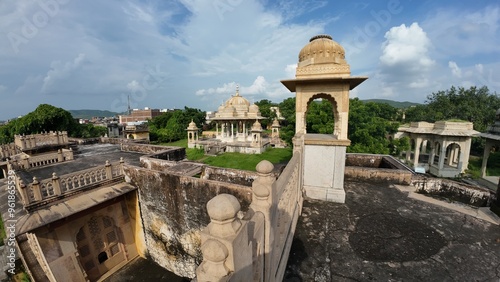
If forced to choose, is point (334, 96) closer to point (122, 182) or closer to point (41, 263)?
point (122, 182)

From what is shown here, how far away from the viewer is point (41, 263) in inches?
291

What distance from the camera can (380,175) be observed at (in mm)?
8516

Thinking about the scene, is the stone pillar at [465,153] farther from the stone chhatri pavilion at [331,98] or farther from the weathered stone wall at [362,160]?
the stone chhatri pavilion at [331,98]

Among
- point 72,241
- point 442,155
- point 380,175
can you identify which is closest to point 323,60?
point 380,175

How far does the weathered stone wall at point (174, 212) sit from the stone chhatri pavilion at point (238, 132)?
16.0m

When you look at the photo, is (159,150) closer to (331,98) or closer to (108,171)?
(108,171)

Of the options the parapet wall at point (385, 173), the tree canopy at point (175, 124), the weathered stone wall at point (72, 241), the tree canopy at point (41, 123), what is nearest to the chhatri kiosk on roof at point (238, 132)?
the tree canopy at point (175, 124)

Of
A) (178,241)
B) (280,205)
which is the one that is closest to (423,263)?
(280,205)

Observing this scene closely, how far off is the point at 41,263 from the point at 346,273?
10210mm

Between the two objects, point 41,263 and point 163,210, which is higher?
point 163,210

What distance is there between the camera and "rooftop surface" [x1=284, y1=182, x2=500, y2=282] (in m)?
3.79

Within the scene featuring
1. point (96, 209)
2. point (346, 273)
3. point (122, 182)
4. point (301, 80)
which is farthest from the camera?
point (122, 182)

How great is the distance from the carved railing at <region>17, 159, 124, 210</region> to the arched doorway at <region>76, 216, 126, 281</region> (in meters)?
1.65

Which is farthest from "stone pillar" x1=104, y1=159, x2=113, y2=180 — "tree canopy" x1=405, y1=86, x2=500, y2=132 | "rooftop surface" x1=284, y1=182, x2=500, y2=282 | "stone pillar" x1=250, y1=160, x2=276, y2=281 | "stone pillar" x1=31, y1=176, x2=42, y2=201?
"tree canopy" x1=405, y1=86, x2=500, y2=132
